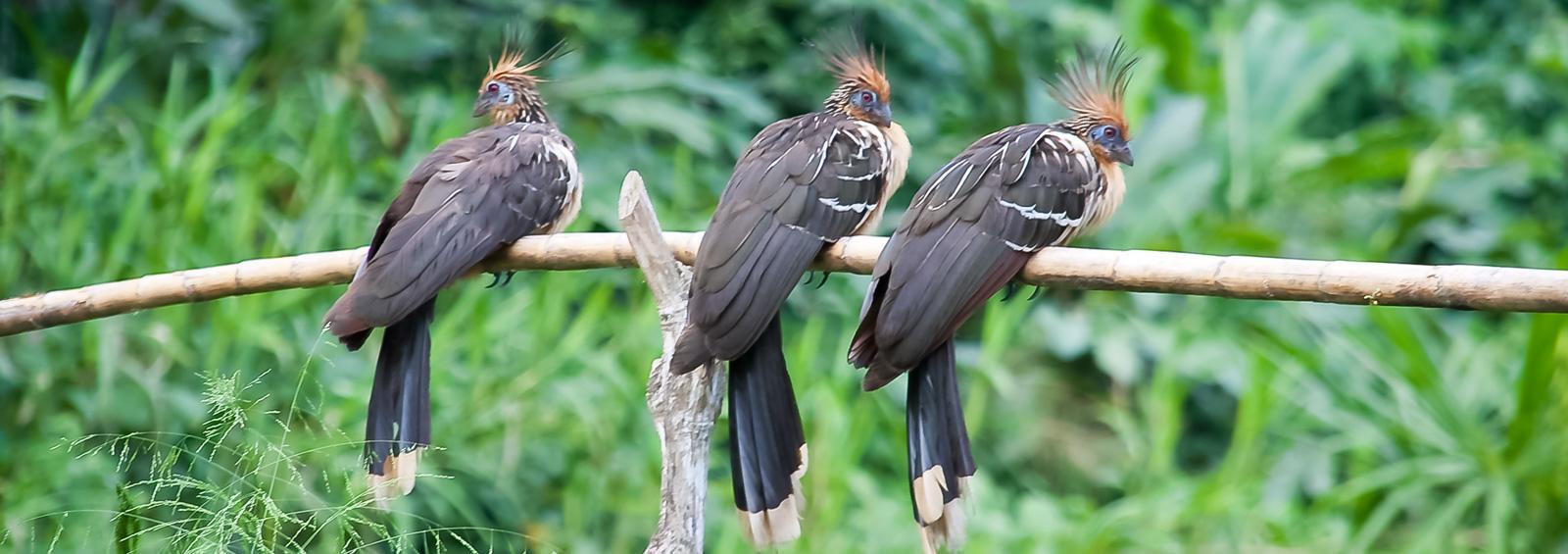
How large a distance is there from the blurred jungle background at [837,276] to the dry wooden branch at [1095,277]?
0.43 m

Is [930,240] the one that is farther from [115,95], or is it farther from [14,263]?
[115,95]

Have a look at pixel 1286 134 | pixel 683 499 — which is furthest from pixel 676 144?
pixel 683 499

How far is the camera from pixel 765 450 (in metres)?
2.98

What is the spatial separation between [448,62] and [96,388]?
2699 millimetres

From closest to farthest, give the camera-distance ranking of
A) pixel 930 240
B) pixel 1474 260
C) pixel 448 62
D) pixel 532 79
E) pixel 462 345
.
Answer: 1. pixel 930 240
2. pixel 532 79
3. pixel 462 345
4. pixel 1474 260
5. pixel 448 62

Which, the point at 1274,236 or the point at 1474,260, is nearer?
the point at 1274,236

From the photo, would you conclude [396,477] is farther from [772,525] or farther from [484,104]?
[484,104]

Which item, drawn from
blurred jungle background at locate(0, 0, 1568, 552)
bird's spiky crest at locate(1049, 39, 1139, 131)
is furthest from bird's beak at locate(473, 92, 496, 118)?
bird's spiky crest at locate(1049, 39, 1139, 131)

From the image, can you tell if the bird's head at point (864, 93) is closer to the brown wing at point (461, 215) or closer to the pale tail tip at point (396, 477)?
the brown wing at point (461, 215)

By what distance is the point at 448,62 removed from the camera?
271 inches

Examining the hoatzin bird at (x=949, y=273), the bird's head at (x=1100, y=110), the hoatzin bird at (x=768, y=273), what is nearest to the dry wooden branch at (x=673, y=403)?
the hoatzin bird at (x=768, y=273)

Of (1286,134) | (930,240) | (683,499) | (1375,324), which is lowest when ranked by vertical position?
(683,499)

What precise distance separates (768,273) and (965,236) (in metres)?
0.43

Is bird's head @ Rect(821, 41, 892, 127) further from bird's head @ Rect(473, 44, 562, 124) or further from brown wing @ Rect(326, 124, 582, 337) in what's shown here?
bird's head @ Rect(473, 44, 562, 124)
